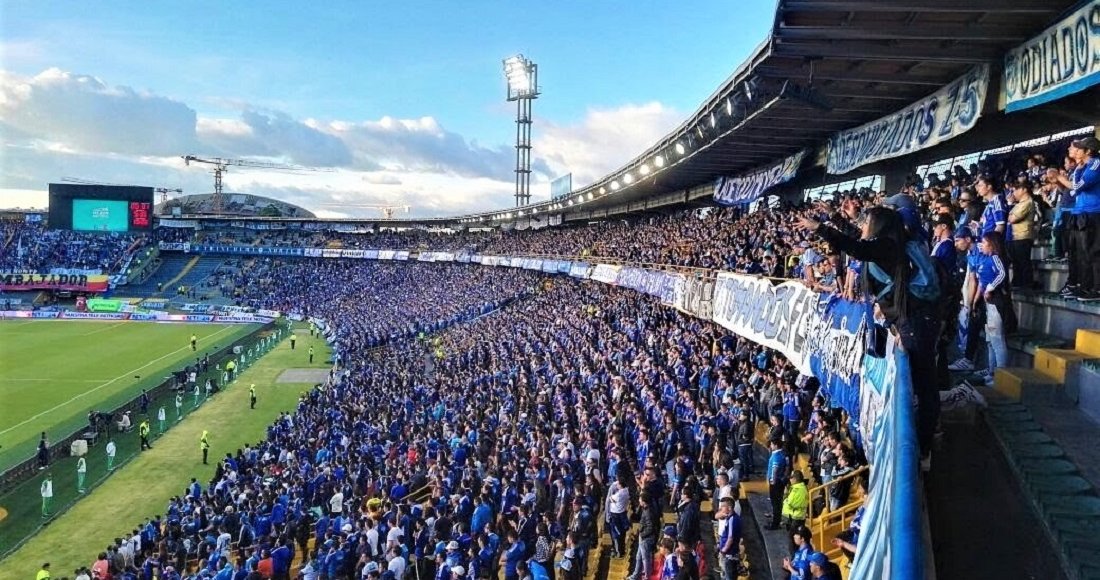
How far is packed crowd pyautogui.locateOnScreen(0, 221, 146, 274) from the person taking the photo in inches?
2507

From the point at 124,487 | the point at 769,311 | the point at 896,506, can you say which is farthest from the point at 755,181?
the point at 896,506

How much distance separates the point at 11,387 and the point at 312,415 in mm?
17728

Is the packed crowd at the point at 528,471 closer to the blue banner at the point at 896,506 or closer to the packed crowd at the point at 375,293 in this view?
the blue banner at the point at 896,506

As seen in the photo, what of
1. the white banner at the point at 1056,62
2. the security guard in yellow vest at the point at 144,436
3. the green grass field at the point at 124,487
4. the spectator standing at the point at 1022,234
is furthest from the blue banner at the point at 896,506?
the security guard in yellow vest at the point at 144,436

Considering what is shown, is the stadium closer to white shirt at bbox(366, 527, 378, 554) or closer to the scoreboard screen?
white shirt at bbox(366, 527, 378, 554)

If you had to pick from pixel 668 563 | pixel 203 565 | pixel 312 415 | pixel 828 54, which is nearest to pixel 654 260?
pixel 312 415

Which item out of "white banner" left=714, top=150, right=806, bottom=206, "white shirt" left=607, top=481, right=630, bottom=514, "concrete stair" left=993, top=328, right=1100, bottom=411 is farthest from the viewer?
"white banner" left=714, top=150, right=806, bottom=206

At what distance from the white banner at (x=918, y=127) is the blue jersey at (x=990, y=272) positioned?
548 centimetres

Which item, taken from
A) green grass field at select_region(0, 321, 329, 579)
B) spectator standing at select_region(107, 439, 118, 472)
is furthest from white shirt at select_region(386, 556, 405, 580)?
spectator standing at select_region(107, 439, 118, 472)

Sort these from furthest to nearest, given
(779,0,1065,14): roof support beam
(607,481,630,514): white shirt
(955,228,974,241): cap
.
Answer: (607,481,630,514): white shirt < (779,0,1065,14): roof support beam < (955,228,974,241): cap

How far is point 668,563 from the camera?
645 centimetres

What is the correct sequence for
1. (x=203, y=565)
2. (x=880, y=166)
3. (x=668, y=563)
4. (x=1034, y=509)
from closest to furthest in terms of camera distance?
(x=1034, y=509), (x=668, y=563), (x=203, y=565), (x=880, y=166)

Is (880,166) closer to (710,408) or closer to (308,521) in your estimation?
(710,408)

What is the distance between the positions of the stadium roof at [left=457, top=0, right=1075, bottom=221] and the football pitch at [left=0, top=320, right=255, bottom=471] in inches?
843
